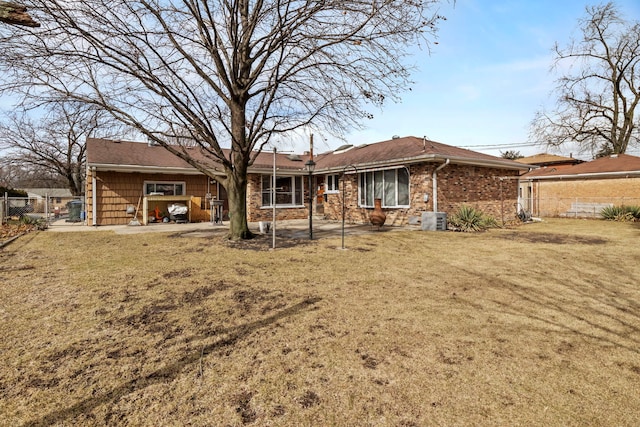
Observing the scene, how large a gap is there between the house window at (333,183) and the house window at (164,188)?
25.0 ft

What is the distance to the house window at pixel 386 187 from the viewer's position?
13578mm

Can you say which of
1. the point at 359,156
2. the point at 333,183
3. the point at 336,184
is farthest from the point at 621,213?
the point at 333,183

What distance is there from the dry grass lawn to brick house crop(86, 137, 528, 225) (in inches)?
282

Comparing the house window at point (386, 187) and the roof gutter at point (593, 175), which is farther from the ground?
the roof gutter at point (593, 175)

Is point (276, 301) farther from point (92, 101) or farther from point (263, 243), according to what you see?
point (92, 101)

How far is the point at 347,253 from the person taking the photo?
24.8 ft

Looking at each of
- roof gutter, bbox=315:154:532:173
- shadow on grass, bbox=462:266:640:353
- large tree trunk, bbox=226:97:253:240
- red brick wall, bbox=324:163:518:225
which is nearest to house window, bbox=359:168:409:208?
red brick wall, bbox=324:163:518:225

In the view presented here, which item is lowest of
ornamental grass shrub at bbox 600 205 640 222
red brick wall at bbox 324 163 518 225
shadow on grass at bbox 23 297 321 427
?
shadow on grass at bbox 23 297 321 427

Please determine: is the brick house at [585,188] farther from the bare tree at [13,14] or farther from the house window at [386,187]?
the bare tree at [13,14]

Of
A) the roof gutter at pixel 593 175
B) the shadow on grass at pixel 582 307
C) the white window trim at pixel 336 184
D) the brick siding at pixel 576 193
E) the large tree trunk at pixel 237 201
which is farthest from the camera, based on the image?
the brick siding at pixel 576 193

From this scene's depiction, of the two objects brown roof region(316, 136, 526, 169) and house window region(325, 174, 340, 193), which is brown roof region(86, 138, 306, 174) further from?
brown roof region(316, 136, 526, 169)

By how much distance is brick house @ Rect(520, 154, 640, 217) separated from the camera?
18.6 m

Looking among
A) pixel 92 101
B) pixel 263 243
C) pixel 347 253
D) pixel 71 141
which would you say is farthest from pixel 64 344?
pixel 71 141

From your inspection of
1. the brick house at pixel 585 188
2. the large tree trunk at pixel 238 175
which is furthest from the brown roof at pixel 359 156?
the brick house at pixel 585 188
